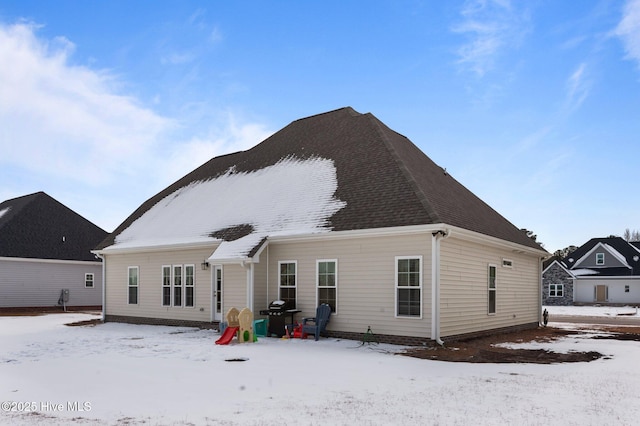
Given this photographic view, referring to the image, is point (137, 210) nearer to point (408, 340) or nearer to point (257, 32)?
point (257, 32)

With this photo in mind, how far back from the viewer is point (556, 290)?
1905 inches

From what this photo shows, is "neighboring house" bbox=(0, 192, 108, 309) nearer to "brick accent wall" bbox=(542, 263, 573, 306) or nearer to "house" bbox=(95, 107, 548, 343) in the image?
"house" bbox=(95, 107, 548, 343)

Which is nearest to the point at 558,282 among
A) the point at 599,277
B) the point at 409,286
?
the point at 599,277

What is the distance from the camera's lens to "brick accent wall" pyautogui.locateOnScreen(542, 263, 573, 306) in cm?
4762

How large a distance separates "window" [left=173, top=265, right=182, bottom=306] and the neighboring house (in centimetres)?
1511

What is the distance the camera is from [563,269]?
158ft

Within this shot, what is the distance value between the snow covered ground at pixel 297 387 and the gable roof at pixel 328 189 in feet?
12.6

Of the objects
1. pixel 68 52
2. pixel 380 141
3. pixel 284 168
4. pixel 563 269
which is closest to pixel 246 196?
pixel 284 168

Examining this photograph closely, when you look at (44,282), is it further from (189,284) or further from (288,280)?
(288,280)

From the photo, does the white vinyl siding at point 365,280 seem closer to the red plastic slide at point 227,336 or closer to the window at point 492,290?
the red plastic slide at point 227,336

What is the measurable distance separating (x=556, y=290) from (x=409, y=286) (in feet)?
128

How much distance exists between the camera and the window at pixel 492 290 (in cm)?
1747

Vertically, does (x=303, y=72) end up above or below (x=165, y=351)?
above

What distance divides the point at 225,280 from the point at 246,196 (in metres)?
3.74
